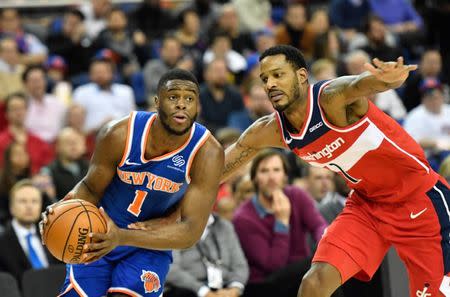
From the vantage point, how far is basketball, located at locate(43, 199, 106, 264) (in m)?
5.02

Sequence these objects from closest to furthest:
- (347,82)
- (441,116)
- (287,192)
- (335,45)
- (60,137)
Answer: (347,82), (287,192), (60,137), (441,116), (335,45)

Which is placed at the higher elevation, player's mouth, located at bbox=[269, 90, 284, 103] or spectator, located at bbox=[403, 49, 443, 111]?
player's mouth, located at bbox=[269, 90, 284, 103]

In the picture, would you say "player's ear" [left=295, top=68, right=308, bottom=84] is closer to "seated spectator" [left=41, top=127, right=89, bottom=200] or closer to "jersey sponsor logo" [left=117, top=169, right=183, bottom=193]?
"jersey sponsor logo" [left=117, top=169, right=183, bottom=193]

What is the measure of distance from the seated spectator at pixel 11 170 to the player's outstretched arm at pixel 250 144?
3800 mm

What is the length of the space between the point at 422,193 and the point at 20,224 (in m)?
4.00

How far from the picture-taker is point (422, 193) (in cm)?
570

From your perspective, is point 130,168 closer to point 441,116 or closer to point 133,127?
point 133,127

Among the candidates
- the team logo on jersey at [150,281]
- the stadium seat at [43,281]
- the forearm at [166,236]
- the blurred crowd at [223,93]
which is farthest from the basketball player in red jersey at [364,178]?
the stadium seat at [43,281]

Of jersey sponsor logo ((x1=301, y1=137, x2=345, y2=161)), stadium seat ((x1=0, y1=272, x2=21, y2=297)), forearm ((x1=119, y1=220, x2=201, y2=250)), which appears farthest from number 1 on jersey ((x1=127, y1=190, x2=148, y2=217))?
stadium seat ((x1=0, y1=272, x2=21, y2=297))

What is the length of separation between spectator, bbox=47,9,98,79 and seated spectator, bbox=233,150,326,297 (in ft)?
17.0

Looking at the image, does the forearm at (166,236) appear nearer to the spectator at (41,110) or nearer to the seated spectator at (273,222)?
the seated spectator at (273,222)

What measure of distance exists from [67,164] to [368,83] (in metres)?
5.39

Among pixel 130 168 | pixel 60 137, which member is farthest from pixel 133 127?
pixel 60 137

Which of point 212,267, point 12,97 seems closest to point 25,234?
point 212,267
